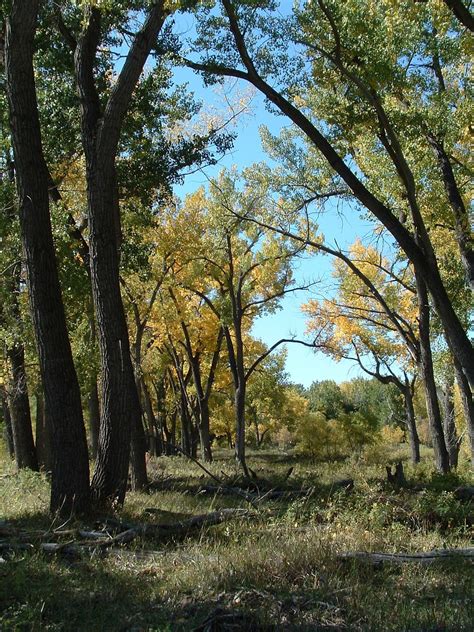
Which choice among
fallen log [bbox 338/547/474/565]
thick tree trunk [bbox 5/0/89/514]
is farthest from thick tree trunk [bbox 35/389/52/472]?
fallen log [bbox 338/547/474/565]

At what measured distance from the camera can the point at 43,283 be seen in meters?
8.32

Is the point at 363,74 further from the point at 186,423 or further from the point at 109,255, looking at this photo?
the point at 186,423

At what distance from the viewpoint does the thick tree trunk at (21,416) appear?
17.9m

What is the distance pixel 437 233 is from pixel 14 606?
55.0 feet

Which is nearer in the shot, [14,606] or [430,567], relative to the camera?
[14,606]

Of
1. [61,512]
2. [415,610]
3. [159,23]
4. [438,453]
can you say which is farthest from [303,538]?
[438,453]

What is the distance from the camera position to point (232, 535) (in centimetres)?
609

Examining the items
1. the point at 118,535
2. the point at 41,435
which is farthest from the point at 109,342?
the point at 41,435

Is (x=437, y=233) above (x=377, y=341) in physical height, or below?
above

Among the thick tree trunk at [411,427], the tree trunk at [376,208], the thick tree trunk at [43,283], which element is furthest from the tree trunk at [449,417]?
the thick tree trunk at [43,283]

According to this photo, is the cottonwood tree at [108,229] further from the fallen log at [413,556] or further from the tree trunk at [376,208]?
the fallen log at [413,556]

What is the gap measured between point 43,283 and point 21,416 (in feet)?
36.9

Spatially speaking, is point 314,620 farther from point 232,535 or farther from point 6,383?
point 6,383

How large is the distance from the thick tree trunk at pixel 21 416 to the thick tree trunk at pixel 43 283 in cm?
1030
